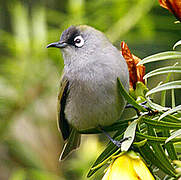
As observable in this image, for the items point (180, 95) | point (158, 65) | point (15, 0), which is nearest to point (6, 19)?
point (15, 0)

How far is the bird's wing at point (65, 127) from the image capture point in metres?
2.47

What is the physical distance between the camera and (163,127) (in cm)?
137

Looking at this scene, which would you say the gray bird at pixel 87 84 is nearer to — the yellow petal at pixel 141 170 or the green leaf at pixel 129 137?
the green leaf at pixel 129 137

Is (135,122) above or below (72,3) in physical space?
below

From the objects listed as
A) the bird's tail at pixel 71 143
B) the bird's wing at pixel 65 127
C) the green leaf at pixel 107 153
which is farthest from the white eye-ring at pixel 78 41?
the green leaf at pixel 107 153

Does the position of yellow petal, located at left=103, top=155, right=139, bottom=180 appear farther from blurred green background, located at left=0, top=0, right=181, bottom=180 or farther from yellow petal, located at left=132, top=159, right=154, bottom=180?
A: blurred green background, located at left=0, top=0, right=181, bottom=180

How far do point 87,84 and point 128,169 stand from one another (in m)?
1.07

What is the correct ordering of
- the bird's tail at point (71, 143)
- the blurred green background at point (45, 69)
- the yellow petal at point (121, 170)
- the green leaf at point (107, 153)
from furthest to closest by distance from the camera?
the blurred green background at point (45, 69)
the bird's tail at point (71, 143)
the green leaf at point (107, 153)
the yellow petal at point (121, 170)

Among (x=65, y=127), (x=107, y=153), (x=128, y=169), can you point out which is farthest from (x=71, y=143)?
(x=128, y=169)

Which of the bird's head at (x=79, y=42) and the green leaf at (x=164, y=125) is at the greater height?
the bird's head at (x=79, y=42)

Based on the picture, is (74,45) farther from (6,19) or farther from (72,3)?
(6,19)

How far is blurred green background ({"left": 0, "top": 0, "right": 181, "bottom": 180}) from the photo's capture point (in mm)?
3299

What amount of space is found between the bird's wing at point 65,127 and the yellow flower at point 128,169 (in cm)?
114

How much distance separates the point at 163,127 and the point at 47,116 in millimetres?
2782
